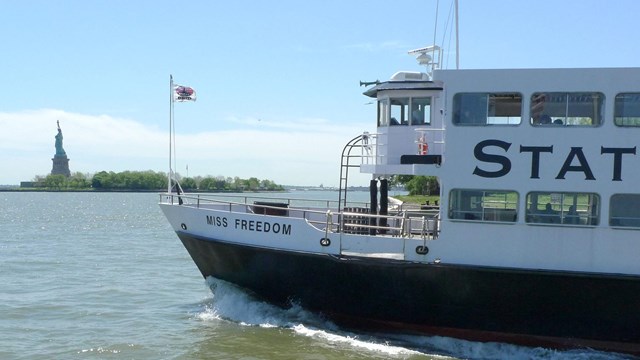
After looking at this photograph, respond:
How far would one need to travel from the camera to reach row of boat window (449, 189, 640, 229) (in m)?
11.2

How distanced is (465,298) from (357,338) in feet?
6.99

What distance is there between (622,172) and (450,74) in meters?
3.19

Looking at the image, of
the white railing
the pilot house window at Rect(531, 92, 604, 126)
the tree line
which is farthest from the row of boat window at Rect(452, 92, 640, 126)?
the tree line

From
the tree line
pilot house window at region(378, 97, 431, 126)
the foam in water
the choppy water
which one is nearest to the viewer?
the foam in water

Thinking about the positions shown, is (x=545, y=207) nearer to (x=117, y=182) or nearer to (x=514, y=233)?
(x=514, y=233)

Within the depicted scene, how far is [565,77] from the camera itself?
1123 cm

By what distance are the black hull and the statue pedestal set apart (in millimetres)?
139397

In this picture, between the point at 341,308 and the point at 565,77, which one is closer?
the point at 565,77

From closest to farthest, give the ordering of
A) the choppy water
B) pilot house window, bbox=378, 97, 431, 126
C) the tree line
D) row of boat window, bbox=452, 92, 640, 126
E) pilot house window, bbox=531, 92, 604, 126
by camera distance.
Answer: row of boat window, bbox=452, 92, 640, 126
pilot house window, bbox=531, 92, 604, 126
the choppy water
pilot house window, bbox=378, 97, 431, 126
the tree line

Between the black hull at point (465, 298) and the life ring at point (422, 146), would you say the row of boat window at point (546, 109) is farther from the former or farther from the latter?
the black hull at point (465, 298)

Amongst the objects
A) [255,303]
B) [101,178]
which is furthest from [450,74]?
[101,178]

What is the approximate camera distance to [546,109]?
37.4 ft

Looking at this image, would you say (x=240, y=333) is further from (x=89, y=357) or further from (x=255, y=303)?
(x=89, y=357)

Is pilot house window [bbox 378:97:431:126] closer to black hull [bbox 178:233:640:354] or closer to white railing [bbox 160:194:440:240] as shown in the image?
white railing [bbox 160:194:440:240]
